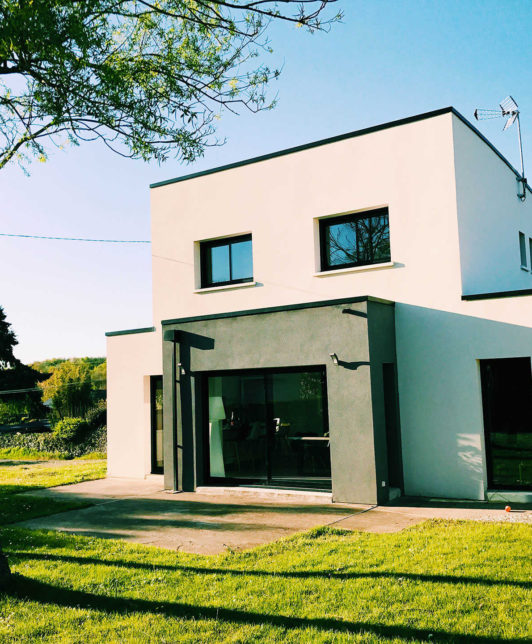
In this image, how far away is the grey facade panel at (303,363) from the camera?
32.7ft

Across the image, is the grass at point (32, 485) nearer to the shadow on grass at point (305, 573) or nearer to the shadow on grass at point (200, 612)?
the shadow on grass at point (305, 573)

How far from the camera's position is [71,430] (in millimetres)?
23125

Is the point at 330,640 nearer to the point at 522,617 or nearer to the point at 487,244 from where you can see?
the point at 522,617

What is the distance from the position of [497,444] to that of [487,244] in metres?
4.23

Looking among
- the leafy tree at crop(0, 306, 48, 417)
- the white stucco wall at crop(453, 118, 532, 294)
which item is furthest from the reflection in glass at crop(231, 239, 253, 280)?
the leafy tree at crop(0, 306, 48, 417)

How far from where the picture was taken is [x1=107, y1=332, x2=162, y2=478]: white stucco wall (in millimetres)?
14086

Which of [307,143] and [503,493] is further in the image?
[307,143]

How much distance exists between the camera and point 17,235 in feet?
54.1

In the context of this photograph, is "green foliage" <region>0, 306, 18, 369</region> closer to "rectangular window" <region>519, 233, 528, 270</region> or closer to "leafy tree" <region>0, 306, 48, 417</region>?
"leafy tree" <region>0, 306, 48, 417</region>

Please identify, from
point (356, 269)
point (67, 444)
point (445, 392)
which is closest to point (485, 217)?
point (356, 269)

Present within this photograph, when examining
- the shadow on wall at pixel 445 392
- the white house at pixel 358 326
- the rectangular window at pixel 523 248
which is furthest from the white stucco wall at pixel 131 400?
the rectangular window at pixel 523 248

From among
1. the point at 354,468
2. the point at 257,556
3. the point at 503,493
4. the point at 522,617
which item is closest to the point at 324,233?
the point at 354,468

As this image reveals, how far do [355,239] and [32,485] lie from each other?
9.21m

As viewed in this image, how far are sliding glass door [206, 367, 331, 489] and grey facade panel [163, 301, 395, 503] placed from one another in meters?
0.36
